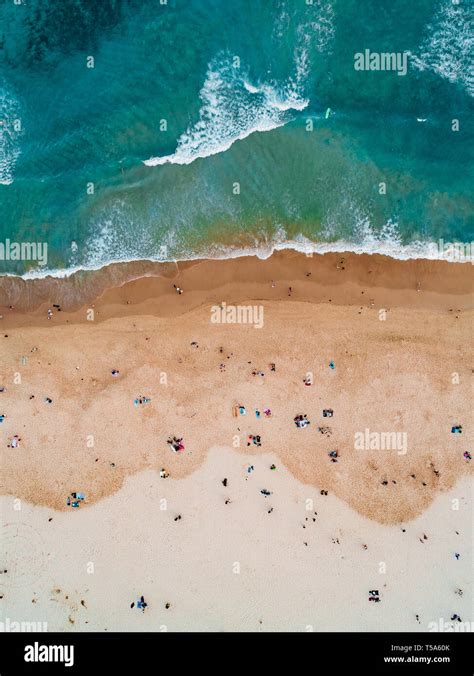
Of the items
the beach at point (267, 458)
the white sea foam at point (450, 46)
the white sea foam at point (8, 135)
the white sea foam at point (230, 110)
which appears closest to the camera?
the white sea foam at point (450, 46)

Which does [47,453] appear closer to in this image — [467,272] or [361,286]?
[361,286]

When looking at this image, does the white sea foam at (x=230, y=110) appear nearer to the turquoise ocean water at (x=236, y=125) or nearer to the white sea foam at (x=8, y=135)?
the turquoise ocean water at (x=236, y=125)

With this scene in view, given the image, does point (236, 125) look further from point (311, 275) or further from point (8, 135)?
point (8, 135)

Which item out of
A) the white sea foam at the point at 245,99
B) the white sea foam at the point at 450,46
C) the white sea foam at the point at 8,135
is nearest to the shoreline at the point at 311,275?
the white sea foam at the point at 245,99

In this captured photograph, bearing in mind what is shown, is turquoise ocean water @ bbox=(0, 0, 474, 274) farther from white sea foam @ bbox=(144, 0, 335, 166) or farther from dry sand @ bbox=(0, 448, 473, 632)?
dry sand @ bbox=(0, 448, 473, 632)

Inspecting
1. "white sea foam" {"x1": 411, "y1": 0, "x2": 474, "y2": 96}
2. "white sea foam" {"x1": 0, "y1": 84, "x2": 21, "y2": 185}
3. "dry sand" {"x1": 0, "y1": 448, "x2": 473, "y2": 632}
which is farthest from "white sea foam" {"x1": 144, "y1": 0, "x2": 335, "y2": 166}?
"dry sand" {"x1": 0, "y1": 448, "x2": 473, "y2": 632}

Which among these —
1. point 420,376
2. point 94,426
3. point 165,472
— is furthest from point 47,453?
point 420,376
